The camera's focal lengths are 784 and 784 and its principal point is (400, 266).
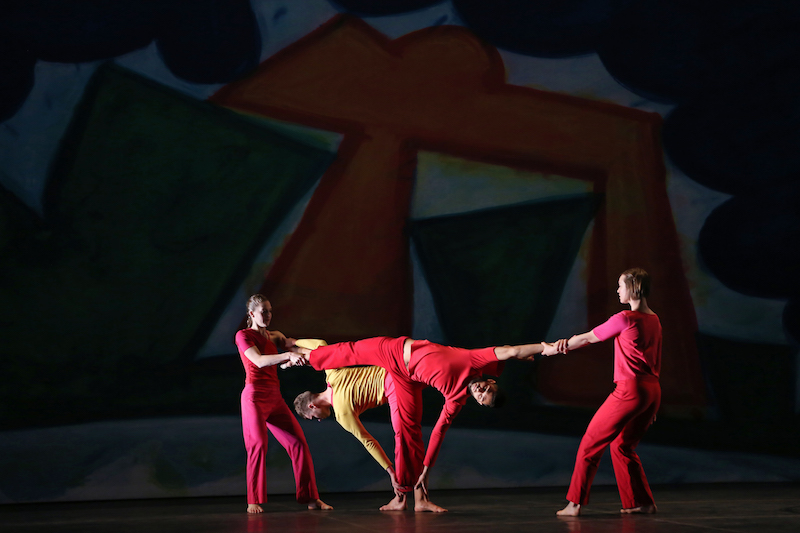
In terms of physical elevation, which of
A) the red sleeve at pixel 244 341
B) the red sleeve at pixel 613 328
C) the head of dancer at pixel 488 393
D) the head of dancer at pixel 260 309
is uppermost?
the red sleeve at pixel 613 328

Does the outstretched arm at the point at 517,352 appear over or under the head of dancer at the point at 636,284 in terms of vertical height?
under

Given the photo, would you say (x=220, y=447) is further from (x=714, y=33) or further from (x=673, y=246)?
(x=714, y=33)

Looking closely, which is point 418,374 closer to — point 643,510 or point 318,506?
point 318,506

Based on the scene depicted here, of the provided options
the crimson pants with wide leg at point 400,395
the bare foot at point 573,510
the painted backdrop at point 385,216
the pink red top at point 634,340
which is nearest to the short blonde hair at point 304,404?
the crimson pants with wide leg at point 400,395

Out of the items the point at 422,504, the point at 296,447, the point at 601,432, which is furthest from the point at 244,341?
the point at 601,432

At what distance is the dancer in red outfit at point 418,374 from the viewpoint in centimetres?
438

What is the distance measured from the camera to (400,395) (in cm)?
450

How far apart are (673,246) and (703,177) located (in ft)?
2.31

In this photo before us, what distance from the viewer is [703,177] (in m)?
7.06

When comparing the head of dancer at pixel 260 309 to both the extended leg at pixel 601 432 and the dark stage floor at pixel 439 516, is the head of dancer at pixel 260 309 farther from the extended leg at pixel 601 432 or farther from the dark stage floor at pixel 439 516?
the extended leg at pixel 601 432

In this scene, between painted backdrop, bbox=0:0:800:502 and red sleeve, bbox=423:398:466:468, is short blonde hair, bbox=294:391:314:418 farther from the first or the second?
painted backdrop, bbox=0:0:800:502

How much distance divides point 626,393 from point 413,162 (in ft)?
9.94

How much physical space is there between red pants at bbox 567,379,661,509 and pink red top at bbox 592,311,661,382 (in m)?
0.06

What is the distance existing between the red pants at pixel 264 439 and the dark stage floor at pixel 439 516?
15 centimetres
